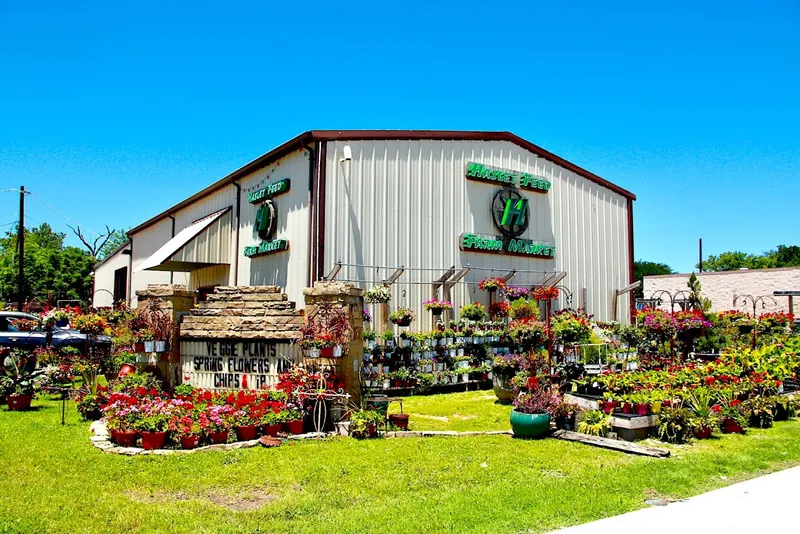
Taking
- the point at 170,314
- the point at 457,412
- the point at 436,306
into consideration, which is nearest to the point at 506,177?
the point at 436,306

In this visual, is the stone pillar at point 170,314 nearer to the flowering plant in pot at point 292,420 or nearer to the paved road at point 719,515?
the flowering plant in pot at point 292,420

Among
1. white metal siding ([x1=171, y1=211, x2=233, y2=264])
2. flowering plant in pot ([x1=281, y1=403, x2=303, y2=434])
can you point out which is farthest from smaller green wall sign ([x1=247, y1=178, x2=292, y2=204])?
flowering plant in pot ([x1=281, y1=403, x2=303, y2=434])

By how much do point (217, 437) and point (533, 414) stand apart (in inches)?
192

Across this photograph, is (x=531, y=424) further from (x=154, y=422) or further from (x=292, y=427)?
(x=154, y=422)

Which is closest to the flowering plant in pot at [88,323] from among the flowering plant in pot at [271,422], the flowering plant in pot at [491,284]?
the flowering plant in pot at [271,422]

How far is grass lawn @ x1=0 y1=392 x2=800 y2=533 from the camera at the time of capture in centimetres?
625

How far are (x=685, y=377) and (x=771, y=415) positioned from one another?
5.10 feet

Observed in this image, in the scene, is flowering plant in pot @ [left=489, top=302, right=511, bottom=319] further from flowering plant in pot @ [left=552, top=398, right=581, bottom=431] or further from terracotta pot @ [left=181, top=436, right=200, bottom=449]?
terracotta pot @ [left=181, top=436, right=200, bottom=449]

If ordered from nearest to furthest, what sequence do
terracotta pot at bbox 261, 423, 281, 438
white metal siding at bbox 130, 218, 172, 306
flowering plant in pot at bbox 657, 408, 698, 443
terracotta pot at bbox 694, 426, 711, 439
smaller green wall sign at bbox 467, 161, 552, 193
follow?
terracotta pot at bbox 261, 423, 281, 438 < flowering plant in pot at bbox 657, 408, 698, 443 < terracotta pot at bbox 694, 426, 711, 439 < smaller green wall sign at bbox 467, 161, 552, 193 < white metal siding at bbox 130, 218, 172, 306

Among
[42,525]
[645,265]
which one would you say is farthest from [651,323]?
[645,265]

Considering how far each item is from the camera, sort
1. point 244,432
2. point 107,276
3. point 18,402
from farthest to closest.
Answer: point 107,276, point 18,402, point 244,432

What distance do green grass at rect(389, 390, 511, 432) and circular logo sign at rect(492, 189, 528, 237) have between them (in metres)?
6.29

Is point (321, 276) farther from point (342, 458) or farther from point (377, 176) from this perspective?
point (342, 458)

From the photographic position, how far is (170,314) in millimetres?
13539
